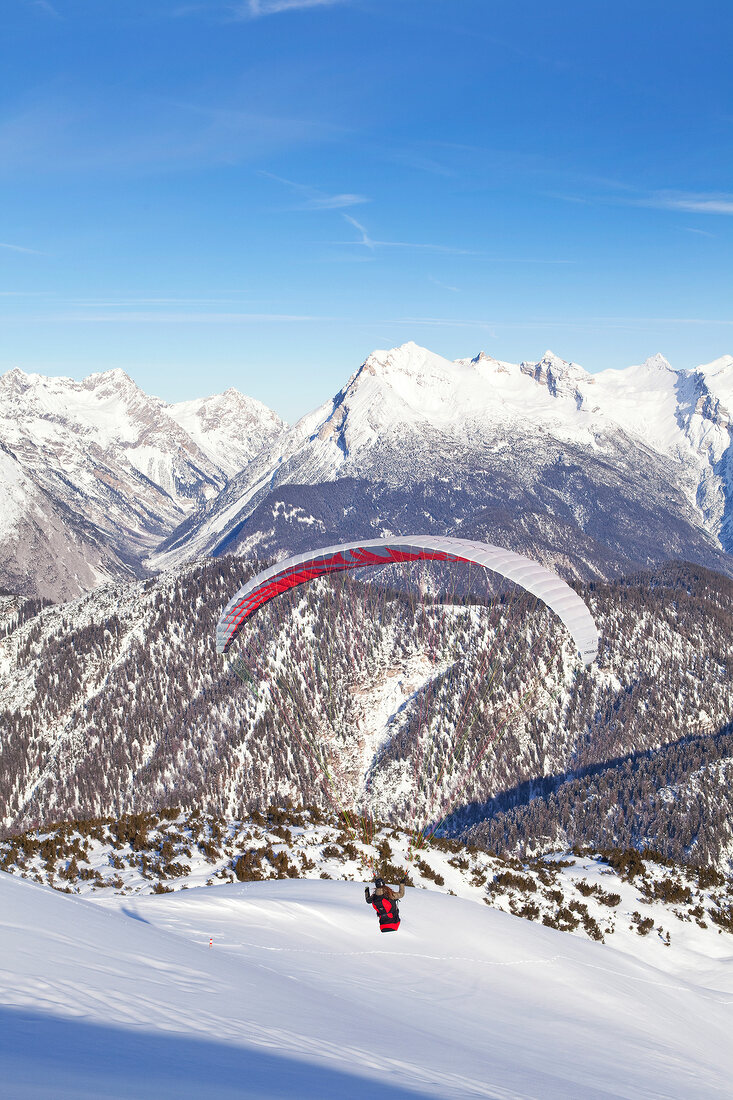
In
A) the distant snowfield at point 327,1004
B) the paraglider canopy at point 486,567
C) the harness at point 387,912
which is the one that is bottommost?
the distant snowfield at point 327,1004

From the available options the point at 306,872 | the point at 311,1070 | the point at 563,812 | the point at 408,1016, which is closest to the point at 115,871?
the point at 306,872

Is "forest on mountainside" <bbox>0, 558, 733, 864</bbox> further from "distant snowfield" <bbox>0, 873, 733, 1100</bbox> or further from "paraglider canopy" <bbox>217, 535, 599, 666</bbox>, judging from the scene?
"distant snowfield" <bbox>0, 873, 733, 1100</bbox>

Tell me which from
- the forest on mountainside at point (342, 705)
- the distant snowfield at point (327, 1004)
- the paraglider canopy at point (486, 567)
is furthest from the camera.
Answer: the forest on mountainside at point (342, 705)

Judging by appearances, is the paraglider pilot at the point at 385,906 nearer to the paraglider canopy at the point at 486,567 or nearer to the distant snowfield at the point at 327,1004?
the distant snowfield at the point at 327,1004

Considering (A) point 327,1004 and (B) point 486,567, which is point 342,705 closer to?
(B) point 486,567

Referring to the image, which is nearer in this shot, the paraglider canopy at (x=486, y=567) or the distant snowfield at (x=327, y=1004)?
the distant snowfield at (x=327, y=1004)

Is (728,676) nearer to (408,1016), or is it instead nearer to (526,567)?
(526,567)

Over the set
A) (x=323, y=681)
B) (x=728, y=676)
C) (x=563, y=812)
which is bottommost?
(x=563, y=812)

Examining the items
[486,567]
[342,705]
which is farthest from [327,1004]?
[342,705]

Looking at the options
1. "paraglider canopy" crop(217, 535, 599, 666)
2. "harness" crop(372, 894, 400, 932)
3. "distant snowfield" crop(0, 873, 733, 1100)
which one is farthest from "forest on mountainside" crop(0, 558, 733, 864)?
"harness" crop(372, 894, 400, 932)

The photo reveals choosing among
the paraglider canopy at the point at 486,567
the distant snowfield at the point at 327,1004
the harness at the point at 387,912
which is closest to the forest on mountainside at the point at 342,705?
the paraglider canopy at the point at 486,567
